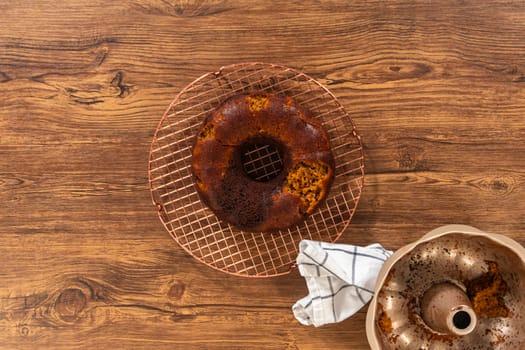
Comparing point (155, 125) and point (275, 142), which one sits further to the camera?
point (155, 125)

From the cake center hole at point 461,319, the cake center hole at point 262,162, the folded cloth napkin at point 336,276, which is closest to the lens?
the cake center hole at point 461,319

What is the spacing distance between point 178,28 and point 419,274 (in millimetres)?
1297

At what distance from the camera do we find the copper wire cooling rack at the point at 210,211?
5.98 feet

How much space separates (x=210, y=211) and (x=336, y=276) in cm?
56

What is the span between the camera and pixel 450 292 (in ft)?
3.98

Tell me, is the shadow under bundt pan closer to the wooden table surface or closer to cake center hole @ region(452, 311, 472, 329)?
cake center hole @ region(452, 311, 472, 329)

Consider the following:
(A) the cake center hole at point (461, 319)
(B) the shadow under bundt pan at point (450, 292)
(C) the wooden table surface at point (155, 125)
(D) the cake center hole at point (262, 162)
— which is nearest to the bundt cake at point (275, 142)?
(D) the cake center hole at point (262, 162)

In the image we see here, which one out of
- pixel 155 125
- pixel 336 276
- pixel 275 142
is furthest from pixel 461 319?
pixel 155 125

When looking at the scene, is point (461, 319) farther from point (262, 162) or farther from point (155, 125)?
point (155, 125)

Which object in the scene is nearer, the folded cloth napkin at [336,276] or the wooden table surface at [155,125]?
the folded cloth napkin at [336,276]

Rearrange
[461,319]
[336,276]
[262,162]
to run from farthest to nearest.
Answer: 1. [262,162]
2. [336,276]
3. [461,319]

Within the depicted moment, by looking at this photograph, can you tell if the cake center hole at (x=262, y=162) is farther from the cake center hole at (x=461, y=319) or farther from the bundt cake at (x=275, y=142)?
the cake center hole at (x=461, y=319)

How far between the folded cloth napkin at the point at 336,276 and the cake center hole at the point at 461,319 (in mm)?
434

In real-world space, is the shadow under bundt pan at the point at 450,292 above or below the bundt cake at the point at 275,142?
below
